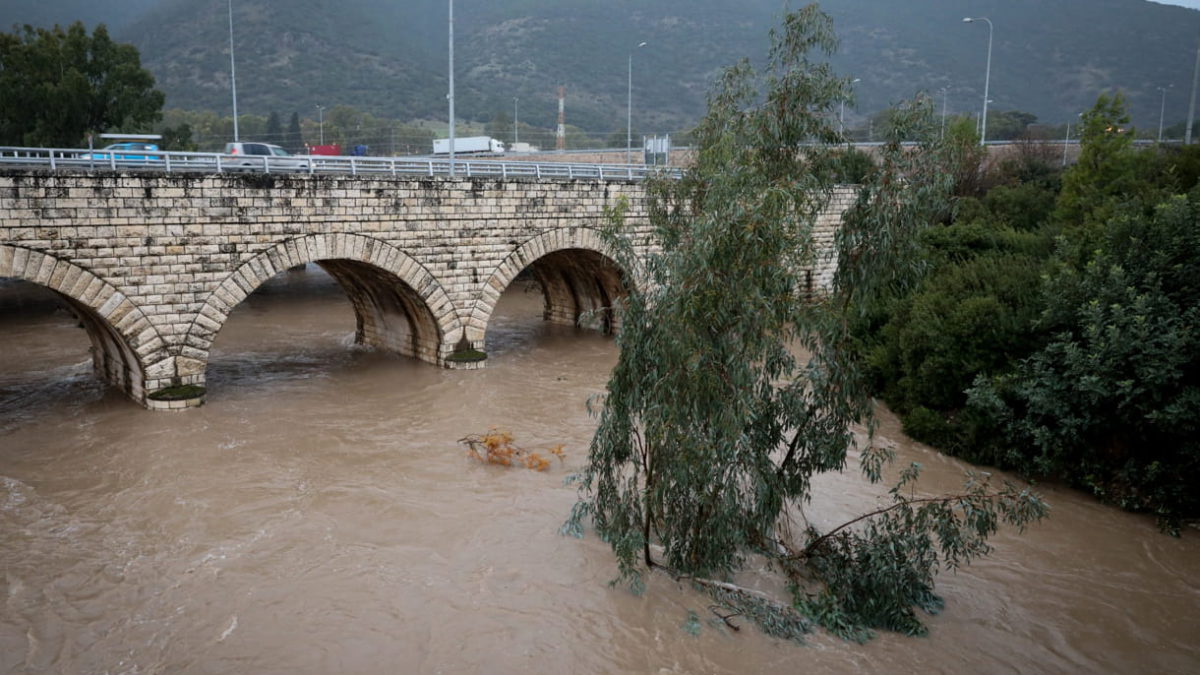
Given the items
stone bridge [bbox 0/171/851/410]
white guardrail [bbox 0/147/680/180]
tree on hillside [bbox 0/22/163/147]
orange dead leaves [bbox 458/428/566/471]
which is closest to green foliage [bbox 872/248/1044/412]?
white guardrail [bbox 0/147/680/180]

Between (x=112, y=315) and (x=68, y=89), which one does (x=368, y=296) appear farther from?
(x=68, y=89)

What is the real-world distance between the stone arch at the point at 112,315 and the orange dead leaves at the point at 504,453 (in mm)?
5746

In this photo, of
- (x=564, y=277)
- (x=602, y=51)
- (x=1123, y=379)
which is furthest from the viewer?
(x=602, y=51)

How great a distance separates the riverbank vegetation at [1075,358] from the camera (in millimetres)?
11258

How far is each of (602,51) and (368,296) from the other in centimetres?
10670

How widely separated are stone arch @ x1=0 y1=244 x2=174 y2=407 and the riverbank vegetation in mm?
11651

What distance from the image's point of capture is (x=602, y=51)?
118 metres

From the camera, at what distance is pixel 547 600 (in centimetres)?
895

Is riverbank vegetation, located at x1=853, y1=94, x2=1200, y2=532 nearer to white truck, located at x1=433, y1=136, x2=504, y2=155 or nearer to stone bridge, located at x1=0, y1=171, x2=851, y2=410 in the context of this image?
stone bridge, located at x1=0, y1=171, x2=851, y2=410

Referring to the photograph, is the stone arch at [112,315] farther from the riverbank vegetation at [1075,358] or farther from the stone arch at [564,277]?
the riverbank vegetation at [1075,358]

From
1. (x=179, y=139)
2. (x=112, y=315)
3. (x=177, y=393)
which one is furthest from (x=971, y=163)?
(x=179, y=139)

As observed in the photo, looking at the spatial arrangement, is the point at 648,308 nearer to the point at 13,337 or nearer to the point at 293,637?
the point at 293,637

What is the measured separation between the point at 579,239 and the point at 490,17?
405ft

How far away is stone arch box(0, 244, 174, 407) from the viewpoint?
41.9 feet
